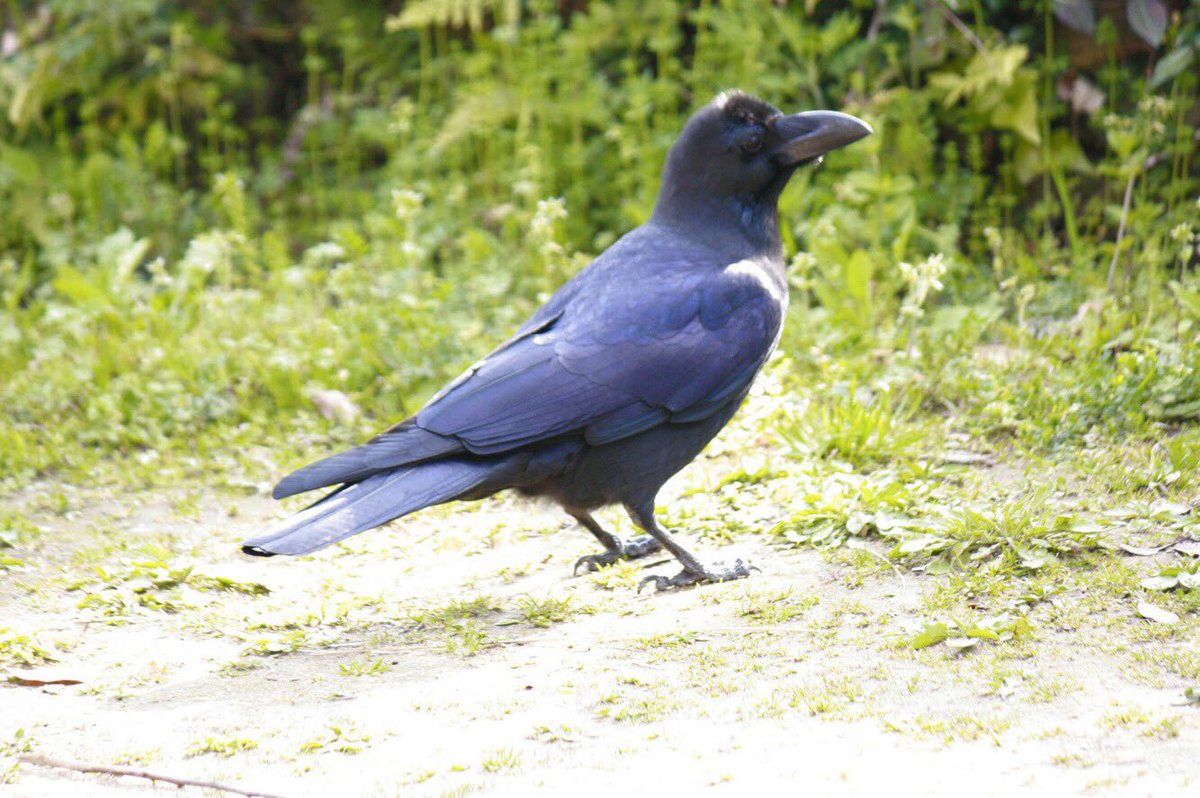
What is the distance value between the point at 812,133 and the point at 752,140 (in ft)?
0.63

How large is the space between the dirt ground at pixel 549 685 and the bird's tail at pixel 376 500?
0.35 m

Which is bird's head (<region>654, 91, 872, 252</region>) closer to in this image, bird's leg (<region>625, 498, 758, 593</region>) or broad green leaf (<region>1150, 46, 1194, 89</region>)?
bird's leg (<region>625, 498, 758, 593</region>)

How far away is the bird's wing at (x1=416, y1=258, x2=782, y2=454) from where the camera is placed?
3.89 metres

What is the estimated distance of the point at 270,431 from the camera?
5621 mm

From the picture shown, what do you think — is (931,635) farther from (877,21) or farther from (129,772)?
(877,21)

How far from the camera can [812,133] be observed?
4441mm

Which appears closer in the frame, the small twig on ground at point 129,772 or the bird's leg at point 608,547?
the small twig on ground at point 129,772

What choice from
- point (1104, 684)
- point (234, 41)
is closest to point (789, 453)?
point (1104, 684)

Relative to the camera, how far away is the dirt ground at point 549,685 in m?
2.71

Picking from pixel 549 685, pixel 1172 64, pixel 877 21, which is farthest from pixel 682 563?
pixel 877 21

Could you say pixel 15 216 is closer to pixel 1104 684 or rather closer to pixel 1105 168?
pixel 1105 168

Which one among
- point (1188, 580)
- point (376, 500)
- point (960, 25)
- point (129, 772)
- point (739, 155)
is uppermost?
point (960, 25)

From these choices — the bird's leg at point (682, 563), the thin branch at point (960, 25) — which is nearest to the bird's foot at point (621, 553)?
the bird's leg at point (682, 563)

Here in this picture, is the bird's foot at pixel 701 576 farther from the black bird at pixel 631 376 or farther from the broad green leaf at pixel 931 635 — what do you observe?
the broad green leaf at pixel 931 635
